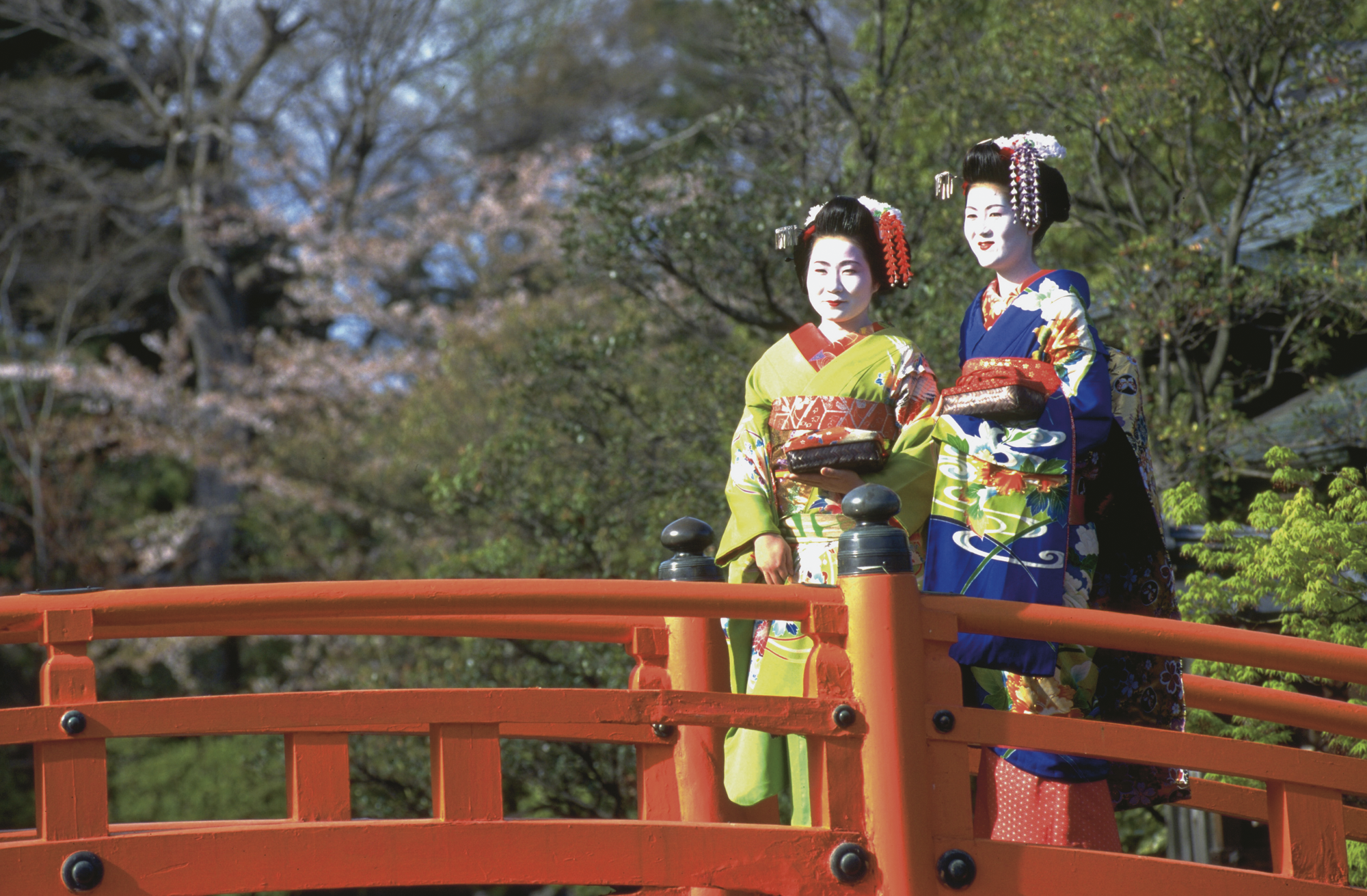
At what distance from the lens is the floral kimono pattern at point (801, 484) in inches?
123

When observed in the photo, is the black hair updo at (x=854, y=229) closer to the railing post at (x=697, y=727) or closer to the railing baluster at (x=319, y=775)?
the railing post at (x=697, y=727)

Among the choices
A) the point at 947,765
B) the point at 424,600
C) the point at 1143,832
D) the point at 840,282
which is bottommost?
the point at 1143,832

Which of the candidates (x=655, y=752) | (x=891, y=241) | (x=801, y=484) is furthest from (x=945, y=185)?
(x=655, y=752)

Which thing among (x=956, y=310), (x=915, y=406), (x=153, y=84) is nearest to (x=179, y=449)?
(x=153, y=84)

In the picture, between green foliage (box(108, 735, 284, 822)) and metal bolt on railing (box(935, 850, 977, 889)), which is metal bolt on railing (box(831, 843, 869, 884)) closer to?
metal bolt on railing (box(935, 850, 977, 889))

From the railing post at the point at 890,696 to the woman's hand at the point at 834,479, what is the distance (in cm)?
48

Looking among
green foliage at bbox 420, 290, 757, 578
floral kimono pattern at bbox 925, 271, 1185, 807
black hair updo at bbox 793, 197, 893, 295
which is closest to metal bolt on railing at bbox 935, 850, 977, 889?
floral kimono pattern at bbox 925, 271, 1185, 807

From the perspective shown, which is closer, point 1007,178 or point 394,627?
point 1007,178

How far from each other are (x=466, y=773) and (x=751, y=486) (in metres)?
1.07

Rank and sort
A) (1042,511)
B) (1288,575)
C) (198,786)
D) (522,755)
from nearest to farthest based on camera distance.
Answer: (1042,511)
(1288,575)
(522,755)
(198,786)

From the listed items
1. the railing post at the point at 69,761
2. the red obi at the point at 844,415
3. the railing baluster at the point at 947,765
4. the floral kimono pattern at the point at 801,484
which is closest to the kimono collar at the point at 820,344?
the floral kimono pattern at the point at 801,484

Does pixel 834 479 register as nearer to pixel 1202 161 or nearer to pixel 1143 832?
pixel 1143 832

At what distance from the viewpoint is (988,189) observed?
10.0 ft

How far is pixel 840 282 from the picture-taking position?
3.35 m
